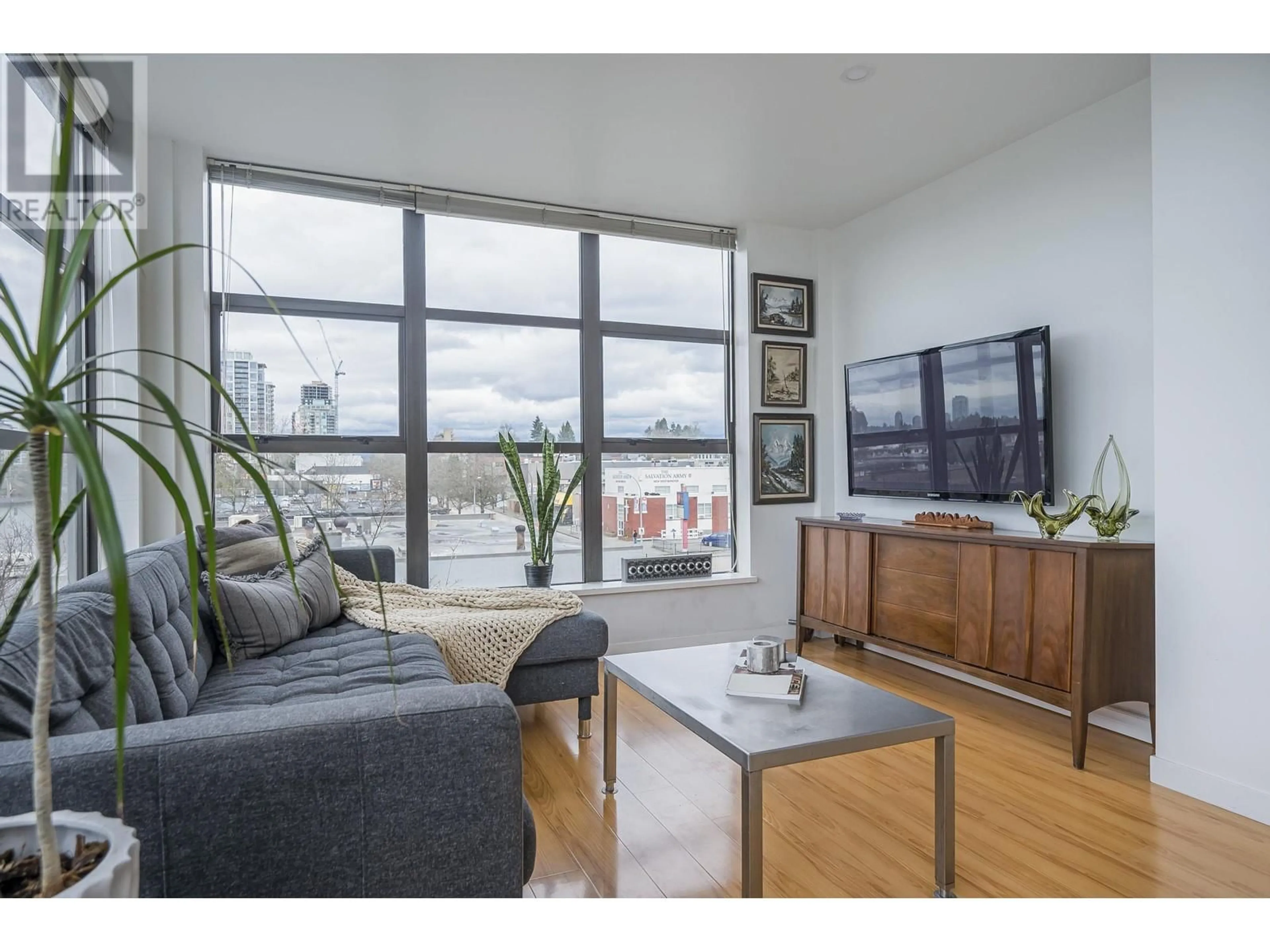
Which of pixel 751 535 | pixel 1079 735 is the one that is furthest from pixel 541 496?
pixel 1079 735

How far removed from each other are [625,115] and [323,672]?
2432mm

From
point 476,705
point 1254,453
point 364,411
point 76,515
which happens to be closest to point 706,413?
point 364,411

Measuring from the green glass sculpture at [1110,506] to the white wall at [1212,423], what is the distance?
29 cm

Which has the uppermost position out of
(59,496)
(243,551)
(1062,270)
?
(1062,270)

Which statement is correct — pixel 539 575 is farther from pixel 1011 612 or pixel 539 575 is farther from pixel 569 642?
pixel 1011 612

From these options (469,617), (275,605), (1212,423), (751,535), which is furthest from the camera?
(751,535)

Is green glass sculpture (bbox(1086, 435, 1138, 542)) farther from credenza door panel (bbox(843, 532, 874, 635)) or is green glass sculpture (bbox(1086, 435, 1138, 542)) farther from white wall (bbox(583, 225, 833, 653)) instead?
white wall (bbox(583, 225, 833, 653))

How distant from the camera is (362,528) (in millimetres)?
3840

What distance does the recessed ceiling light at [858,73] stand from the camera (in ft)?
8.86

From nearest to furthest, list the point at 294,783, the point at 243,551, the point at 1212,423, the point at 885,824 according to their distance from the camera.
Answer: the point at 294,783, the point at 885,824, the point at 1212,423, the point at 243,551

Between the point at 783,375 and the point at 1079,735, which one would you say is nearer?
the point at 1079,735

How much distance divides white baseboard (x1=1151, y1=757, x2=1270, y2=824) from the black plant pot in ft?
8.84

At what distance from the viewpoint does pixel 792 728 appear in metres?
1.73
